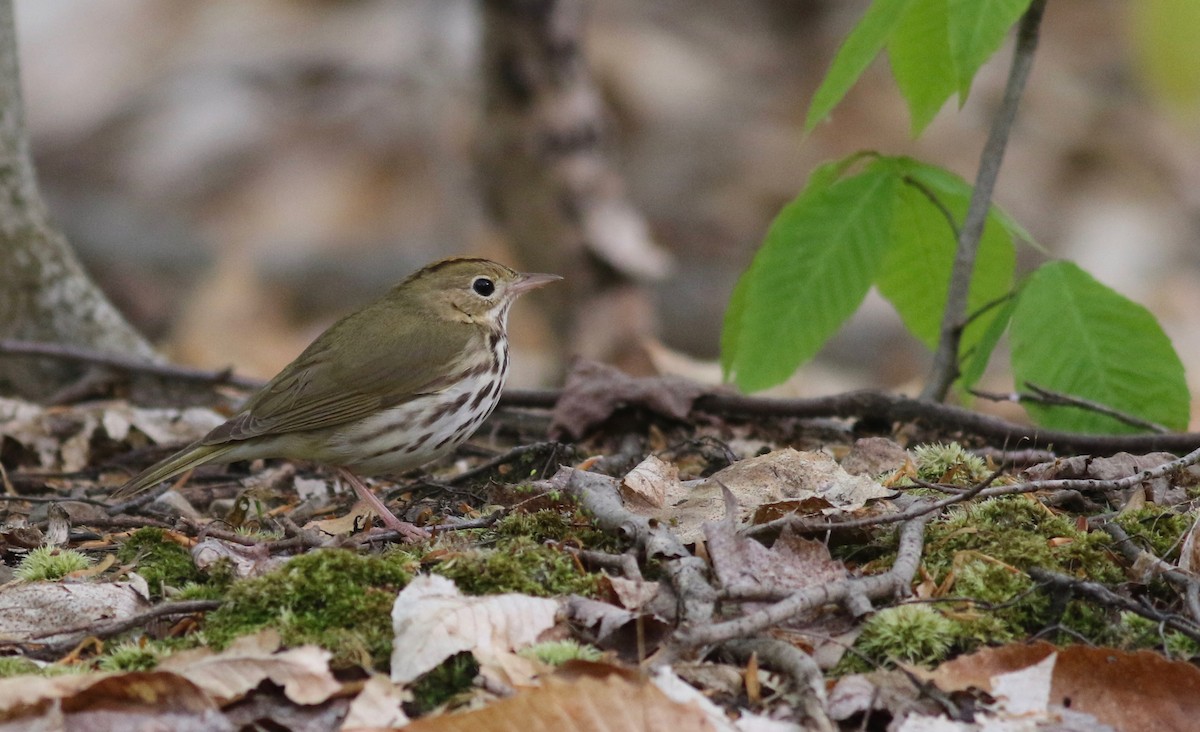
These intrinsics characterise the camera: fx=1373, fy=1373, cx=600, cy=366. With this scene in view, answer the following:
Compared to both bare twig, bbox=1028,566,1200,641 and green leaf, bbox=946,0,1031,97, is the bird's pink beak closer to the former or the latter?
green leaf, bbox=946,0,1031,97

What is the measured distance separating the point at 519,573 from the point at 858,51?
206cm

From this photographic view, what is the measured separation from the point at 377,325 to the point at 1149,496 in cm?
288

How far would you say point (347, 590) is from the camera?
3.15 meters

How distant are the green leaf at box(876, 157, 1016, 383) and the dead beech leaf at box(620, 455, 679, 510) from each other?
1580mm

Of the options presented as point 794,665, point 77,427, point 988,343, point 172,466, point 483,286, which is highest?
point 988,343

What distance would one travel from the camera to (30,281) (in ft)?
20.1

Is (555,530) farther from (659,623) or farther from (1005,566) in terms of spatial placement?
(1005,566)

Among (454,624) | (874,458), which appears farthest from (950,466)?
(454,624)

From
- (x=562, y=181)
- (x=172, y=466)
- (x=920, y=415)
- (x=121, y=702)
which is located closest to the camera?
(x=121, y=702)

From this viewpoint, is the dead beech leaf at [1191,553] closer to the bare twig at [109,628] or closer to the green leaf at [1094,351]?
the green leaf at [1094,351]

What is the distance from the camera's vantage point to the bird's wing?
4898mm

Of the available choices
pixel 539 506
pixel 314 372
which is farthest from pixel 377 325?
pixel 539 506

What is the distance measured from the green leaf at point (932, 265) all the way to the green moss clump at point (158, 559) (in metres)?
2.75

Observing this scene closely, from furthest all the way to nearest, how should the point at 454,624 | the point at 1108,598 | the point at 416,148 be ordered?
the point at 416,148 < the point at 1108,598 < the point at 454,624
